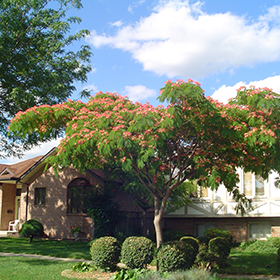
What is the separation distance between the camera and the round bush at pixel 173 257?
10797 mm

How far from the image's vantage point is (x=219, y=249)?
1225 cm

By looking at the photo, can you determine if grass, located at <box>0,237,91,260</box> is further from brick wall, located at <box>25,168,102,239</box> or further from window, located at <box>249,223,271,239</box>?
window, located at <box>249,223,271,239</box>

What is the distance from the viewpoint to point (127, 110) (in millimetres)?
11344

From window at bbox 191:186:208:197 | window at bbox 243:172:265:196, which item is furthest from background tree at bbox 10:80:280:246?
window at bbox 191:186:208:197

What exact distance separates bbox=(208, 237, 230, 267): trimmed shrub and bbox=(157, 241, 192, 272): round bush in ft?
4.70

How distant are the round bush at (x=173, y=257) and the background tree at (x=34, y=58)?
10.7m

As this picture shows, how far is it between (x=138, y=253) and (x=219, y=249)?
274 centimetres

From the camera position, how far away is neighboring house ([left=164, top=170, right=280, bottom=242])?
65.4 ft

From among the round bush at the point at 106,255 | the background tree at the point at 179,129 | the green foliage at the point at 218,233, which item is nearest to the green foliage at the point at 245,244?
the green foliage at the point at 218,233

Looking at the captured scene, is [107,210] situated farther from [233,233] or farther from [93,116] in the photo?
[93,116]

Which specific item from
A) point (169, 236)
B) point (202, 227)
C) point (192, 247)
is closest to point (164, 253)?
point (192, 247)

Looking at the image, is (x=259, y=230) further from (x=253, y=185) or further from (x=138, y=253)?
(x=138, y=253)

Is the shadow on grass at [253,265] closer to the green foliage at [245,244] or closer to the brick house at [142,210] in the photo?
the green foliage at [245,244]

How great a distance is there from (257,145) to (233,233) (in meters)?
12.1
